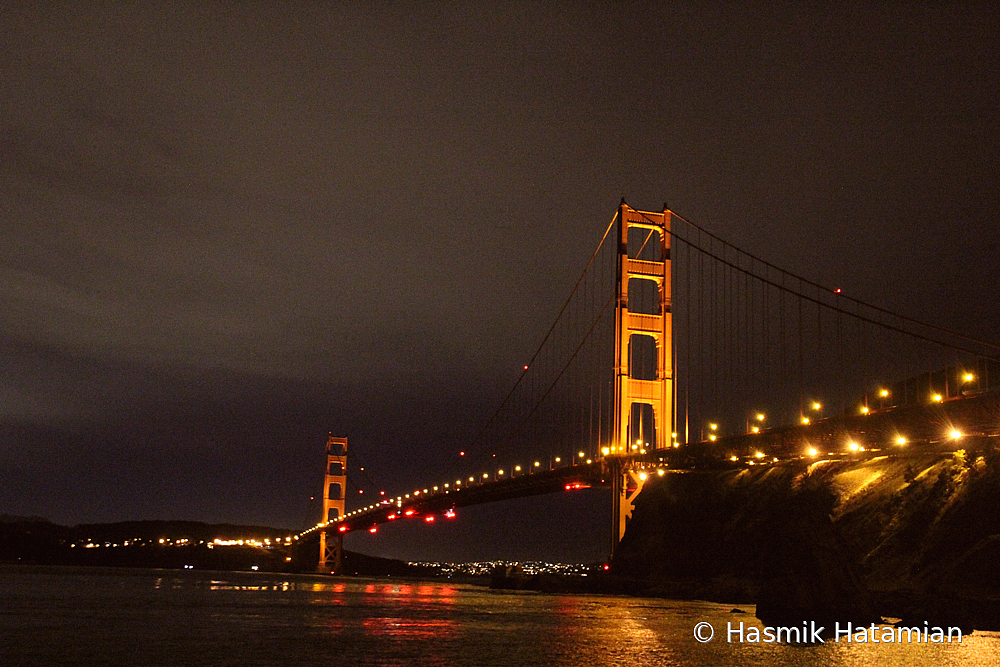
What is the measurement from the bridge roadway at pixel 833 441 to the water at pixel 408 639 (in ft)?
21.0

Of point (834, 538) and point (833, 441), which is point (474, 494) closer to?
point (833, 441)

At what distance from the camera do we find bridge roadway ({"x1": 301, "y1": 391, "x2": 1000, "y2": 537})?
105 feet

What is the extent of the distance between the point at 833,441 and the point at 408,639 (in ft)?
59.6

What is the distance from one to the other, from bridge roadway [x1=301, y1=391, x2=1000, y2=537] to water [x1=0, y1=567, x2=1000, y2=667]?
6407 mm

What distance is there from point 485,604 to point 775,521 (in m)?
13.7

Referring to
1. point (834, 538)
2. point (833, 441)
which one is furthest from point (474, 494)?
point (834, 538)

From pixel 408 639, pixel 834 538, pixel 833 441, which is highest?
pixel 833 441

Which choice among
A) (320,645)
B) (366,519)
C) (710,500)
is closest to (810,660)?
(320,645)

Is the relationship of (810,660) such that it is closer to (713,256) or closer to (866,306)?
(866,306)

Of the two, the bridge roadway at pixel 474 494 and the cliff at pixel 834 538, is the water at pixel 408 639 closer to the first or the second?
the cliff at pixel 834 538

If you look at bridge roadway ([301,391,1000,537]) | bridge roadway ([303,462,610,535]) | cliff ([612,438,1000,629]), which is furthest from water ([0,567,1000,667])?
bridge roadway ([303,462,610,535])

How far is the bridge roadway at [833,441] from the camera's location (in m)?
32.0

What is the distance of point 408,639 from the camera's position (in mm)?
26609

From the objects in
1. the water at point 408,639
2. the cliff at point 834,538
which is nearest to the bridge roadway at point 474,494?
the cliff at point 834,538
